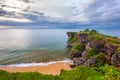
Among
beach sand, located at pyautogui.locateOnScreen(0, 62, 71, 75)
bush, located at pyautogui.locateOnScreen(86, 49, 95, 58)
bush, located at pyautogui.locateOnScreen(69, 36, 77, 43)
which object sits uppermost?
bush, located at pyautogui.locateOnScreen(69, 36, 77, 43)

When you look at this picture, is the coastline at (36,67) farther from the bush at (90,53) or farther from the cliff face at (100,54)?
the bush at (90,53)

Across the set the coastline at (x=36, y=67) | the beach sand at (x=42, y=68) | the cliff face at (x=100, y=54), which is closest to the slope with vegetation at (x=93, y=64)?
the cliff face at (x=100, y=54)

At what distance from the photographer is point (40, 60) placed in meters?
61.8

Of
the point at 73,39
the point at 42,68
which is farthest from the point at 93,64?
the point at 73,39

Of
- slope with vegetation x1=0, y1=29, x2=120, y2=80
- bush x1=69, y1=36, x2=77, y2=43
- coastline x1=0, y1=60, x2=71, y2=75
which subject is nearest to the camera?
slope with vegetation x1=0, y1=29, x2=120, y2=80

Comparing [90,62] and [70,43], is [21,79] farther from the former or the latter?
[70,43]

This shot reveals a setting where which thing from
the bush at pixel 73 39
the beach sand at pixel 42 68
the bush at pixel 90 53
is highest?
the bush at pixel 73 39

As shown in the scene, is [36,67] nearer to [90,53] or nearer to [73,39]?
[90,53]

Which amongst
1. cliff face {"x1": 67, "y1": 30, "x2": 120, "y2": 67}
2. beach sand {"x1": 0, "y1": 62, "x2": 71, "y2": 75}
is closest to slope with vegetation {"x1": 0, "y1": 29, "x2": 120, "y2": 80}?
cliff face {"x1": 67, "y1": 30, "x2": 120, "y2": 67}

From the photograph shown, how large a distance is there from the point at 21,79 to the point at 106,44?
36.9 meters

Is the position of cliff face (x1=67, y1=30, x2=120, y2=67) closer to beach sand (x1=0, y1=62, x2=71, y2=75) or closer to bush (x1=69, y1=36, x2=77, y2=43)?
beach sand (x1=0, y1=62, x2=71, y2=75)

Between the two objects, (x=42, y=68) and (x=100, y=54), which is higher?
(x=100, y=54)

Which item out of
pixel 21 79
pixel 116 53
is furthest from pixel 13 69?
pixel 116 53

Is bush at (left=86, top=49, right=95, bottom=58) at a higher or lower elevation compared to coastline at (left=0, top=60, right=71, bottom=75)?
higher
